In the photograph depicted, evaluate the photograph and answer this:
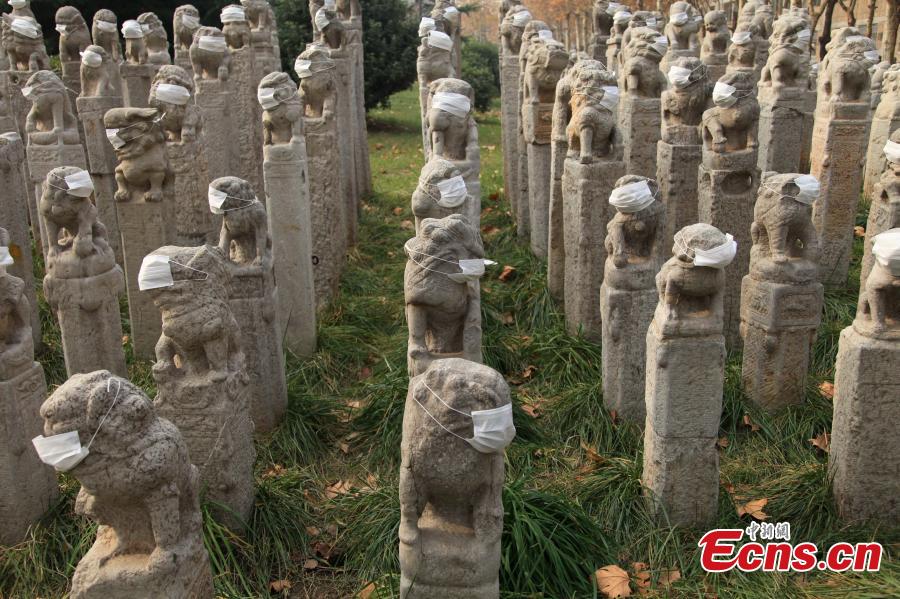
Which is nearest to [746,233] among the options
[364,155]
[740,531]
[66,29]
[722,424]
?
[722,424]

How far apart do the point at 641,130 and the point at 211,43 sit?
5.02 meters

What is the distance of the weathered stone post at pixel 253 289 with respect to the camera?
6.04m

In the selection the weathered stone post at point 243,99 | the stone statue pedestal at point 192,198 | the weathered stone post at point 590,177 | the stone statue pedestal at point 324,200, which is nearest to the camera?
the weathered stone post at point 590,177

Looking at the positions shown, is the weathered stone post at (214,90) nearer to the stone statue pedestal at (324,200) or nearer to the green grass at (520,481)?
the stone statue pedestal at (324,200)

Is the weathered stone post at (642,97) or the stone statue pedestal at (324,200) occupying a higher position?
the weathered stone post at (642,97)

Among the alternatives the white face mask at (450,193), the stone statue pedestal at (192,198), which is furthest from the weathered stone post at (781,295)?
Result: the stone statue pedestal at (192,198)

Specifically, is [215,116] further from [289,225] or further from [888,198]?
[888,198]

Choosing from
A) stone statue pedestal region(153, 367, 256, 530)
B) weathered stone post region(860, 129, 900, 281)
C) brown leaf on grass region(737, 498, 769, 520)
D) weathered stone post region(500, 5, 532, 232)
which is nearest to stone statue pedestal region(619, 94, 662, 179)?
weathered stone post region(860, 129, 900, 281)

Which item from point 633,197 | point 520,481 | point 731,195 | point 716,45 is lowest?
point 520,481

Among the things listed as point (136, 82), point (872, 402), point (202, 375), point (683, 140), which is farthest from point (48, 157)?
point (872, 402)

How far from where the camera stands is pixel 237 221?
238 inches

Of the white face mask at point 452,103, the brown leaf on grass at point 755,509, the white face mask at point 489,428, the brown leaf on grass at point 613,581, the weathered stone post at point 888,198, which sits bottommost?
the brown leaf on grass at point 613,581

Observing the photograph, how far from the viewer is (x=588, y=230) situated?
7082 mm

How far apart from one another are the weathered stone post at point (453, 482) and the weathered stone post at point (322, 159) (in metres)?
4.84
